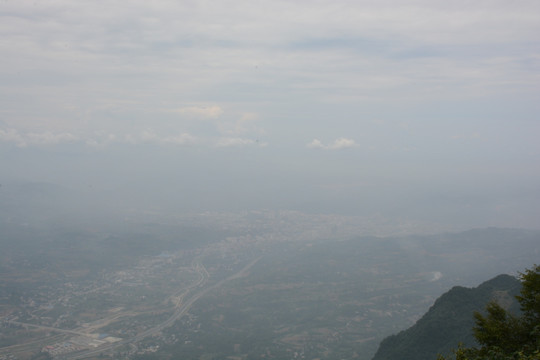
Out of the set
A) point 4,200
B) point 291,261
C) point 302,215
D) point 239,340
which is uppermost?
point 4,200

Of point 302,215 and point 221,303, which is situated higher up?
point 302,215

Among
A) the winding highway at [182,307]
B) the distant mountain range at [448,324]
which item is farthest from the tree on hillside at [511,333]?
the winding highway at [182,307]

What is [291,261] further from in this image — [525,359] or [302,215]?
[525,359]

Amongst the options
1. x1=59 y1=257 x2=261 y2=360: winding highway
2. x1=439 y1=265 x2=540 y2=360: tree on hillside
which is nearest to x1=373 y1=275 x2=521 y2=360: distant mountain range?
x1=439 y1=265 x2=540 y2=360: tree on hillside

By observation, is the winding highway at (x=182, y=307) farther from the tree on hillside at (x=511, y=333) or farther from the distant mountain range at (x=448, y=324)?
the tree on hillside at (x=511, y=333)

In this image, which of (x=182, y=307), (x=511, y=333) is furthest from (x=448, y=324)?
(x=182, y=307)

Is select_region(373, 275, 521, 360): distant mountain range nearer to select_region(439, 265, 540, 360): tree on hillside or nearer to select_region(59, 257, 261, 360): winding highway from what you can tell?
select_region(439, 265, 540, 360): tree on hillside

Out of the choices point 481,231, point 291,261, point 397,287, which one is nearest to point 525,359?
point 397,287

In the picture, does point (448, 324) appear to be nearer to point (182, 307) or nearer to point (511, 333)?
point (511, 333)
